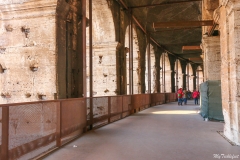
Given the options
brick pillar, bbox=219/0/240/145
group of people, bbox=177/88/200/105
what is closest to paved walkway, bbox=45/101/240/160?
brick pillar, bbox=219/0/240/145

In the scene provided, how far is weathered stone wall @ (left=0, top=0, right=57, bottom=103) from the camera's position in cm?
657

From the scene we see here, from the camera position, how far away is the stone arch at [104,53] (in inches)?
448

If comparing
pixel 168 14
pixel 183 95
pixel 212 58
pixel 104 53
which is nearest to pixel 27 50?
pixel 104 53

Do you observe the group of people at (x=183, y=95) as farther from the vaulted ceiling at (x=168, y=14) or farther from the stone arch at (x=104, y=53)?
the stone arch at (x=104, y=53)

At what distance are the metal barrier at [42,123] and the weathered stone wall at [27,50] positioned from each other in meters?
1.20

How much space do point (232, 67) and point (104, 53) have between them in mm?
6983

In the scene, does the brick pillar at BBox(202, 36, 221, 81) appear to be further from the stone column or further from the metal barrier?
the metal barrier

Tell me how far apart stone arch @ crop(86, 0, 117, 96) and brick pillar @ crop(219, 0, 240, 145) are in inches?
243

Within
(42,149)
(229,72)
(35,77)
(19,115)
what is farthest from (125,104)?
(19,115)

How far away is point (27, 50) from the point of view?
6820 mm

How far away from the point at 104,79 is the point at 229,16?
710cm

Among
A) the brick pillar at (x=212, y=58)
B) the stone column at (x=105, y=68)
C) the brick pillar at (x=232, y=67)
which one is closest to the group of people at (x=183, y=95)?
the brick pillar at (x=212, y=58)

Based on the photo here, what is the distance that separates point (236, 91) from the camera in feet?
17.2

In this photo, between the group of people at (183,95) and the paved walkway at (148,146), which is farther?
the group of people at (183,95)
